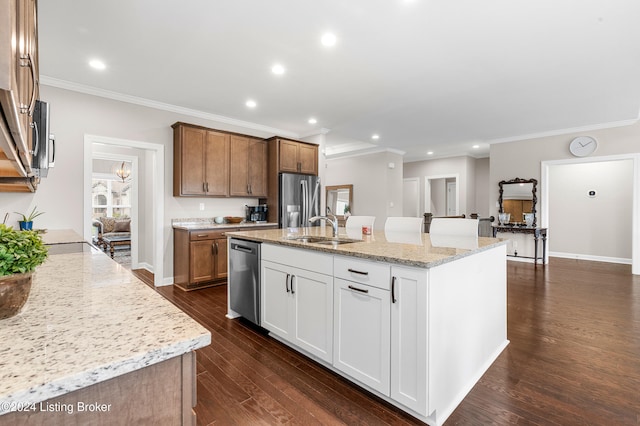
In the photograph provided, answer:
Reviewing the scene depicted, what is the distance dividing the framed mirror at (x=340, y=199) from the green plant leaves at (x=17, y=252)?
7.29m

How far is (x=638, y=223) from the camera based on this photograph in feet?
16.3

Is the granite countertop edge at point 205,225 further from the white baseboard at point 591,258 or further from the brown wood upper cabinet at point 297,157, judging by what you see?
the white baseboard at point 591,258

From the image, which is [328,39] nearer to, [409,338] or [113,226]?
[409,338]

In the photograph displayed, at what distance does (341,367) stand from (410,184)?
8.19 m

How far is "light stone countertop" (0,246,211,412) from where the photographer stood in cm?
50

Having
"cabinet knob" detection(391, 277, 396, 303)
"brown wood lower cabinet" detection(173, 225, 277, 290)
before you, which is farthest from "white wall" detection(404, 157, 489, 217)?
"cabinet knob" detection(391, 277, 396, 303)

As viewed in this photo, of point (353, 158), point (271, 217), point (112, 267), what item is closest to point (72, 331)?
point (112, 267)

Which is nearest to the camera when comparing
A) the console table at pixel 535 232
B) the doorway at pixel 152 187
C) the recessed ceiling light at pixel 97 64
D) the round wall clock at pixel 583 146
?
the recessed ceiling light at pixel 97 64

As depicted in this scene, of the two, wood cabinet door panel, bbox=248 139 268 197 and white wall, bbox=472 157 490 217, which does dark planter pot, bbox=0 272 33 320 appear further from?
white wall, bbox=472 157 490 217

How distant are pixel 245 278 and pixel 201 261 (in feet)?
5.34

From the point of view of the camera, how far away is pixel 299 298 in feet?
7.46

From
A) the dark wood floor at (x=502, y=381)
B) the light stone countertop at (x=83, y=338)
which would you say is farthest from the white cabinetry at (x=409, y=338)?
the light stone countertop at (x=83, y=338)

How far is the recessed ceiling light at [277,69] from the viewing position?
3.16 meters

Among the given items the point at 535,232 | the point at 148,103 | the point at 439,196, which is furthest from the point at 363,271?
the point at 439,196
